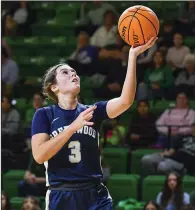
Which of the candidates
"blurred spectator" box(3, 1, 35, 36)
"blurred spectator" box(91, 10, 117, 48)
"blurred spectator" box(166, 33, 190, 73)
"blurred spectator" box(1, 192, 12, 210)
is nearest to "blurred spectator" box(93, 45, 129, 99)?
"blurred spectator" box(91, 10, 117, 48)

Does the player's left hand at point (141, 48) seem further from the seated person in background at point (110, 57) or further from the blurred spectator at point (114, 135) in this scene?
the seated person in background at point (110, 57)

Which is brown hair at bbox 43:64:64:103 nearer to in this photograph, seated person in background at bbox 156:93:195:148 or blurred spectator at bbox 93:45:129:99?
seated person in background at bbox 156:93:195:148

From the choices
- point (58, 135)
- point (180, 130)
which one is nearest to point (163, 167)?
point (180, 130)

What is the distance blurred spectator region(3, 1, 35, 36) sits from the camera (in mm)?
13398

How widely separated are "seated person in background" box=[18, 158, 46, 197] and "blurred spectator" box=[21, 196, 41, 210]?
2.34 feet

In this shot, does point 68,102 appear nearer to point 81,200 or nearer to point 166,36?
point 81,200

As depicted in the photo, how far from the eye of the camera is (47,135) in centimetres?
501

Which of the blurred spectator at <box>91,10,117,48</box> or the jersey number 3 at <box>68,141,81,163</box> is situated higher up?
the blurred spectator at <box>91,10,117,48</box>

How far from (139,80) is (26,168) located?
2362mm

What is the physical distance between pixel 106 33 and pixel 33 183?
149 inches

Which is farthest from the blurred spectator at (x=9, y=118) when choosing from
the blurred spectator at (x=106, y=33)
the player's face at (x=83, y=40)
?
the blurred spectator at (x=106, y=33)

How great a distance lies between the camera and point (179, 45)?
11703 mm

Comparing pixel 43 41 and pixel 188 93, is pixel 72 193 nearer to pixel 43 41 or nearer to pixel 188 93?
pixel 188 93

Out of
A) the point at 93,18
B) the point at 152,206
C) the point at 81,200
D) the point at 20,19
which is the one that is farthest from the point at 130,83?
the point at 20,19
